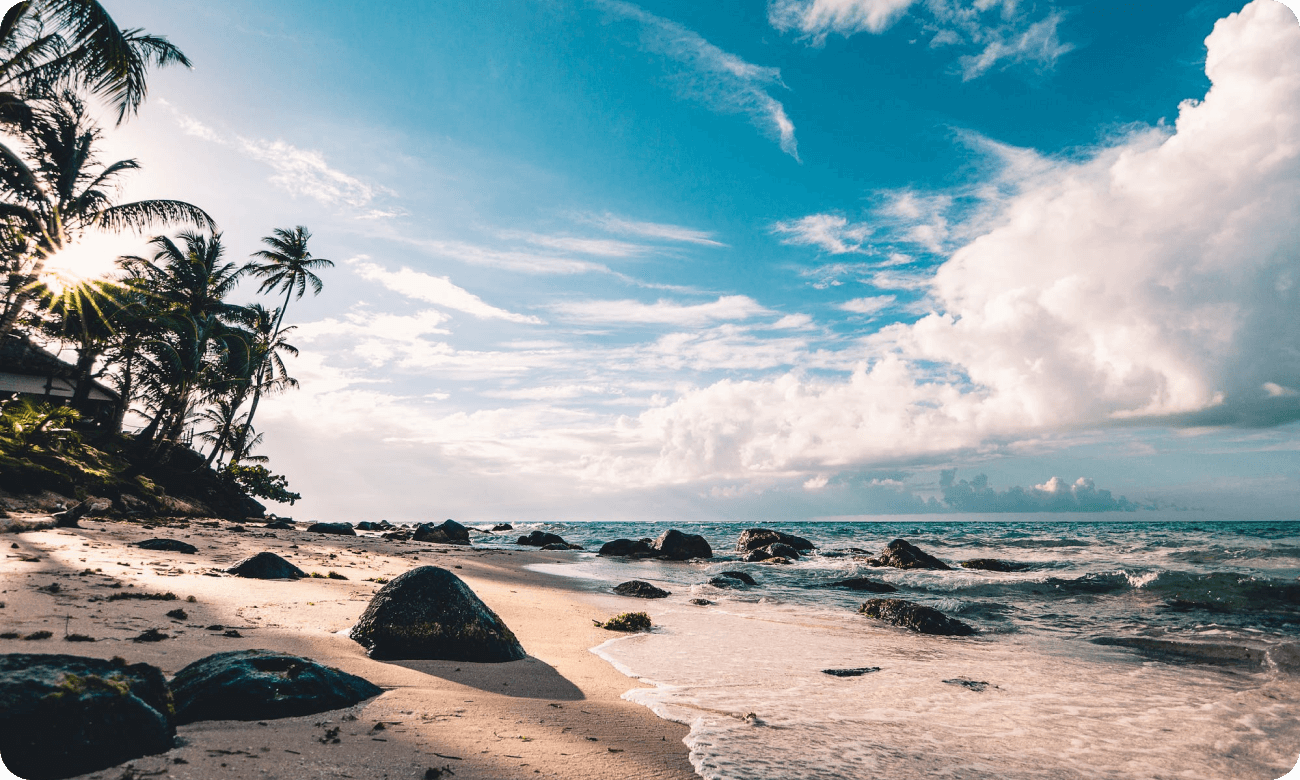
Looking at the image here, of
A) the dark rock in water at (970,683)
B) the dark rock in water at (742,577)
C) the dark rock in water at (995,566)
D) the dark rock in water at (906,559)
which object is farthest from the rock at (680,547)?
the dark rock in water at (970,683)

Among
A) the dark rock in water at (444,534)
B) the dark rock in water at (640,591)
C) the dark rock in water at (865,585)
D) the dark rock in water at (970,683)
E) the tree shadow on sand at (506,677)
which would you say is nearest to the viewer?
the tree shadow on sand at (506,677)

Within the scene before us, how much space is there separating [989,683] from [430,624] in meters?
5.77

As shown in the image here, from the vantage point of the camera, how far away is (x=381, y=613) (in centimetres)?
556

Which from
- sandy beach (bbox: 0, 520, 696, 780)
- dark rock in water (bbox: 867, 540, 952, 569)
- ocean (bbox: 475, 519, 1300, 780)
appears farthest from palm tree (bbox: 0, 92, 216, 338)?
dark rock in water (bbox: 867, 540, 952, 569)

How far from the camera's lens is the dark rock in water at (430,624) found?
5414 millimetres

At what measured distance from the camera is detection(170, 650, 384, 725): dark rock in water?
339 cm

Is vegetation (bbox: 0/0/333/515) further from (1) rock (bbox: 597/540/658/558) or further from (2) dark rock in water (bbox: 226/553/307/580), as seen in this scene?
(1) rock (bbox: 597/540/658/558)

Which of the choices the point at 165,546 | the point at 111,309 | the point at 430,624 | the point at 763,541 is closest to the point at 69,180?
the point at 111,309

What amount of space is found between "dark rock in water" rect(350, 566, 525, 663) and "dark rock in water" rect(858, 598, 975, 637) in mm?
6919

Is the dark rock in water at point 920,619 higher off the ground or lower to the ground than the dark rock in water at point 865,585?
higher

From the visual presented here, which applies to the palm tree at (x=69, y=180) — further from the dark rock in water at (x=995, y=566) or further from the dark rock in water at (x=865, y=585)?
the dark rock in water at (x=995, y=566)

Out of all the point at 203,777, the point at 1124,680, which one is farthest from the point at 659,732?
the point at 1124,680

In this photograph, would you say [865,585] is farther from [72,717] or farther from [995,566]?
[72,717]

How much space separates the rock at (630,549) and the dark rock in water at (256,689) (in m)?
22.5
